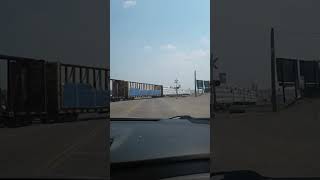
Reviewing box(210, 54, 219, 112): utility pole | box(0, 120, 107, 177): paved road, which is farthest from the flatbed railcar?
box(210, 54, 219, 112): utility pole

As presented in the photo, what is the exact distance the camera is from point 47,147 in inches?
89.2

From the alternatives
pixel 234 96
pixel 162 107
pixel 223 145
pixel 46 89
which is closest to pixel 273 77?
pixel 234 96

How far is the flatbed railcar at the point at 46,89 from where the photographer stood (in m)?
2.21

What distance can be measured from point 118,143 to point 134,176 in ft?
0.68

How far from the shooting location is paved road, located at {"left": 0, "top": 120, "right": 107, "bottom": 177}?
2.21 m

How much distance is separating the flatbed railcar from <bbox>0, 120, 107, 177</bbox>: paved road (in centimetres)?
4

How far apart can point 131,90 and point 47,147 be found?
0.44 m

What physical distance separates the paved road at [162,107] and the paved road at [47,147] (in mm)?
161

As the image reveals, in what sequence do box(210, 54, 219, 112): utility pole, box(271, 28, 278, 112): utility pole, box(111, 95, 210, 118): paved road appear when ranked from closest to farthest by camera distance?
1. box(210, 54, 219, 112): utility pole
2. box(271, 28, 278, 112): utility pole
3. box(111, 95, 210, 118): paved road

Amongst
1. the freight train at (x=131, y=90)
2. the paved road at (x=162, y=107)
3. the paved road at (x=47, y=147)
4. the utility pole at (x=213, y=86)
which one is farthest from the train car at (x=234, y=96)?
the paved road at (x=47, y=147)

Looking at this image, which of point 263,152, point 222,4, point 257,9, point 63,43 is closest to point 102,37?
point 63,43

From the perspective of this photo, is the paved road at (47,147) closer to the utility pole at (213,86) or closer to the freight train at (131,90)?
the freight train at (131,90)

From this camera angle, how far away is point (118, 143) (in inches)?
93.4

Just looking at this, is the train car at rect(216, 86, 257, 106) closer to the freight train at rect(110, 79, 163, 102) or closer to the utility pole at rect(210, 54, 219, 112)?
the utility pole at rect(210, 54, 219, 112)
